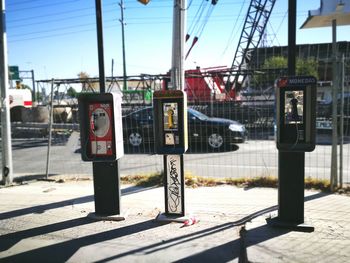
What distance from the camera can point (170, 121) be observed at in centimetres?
509

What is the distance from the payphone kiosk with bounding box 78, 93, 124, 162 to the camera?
518 cm

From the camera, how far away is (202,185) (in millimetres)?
7035

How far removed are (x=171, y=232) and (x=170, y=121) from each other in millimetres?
1416

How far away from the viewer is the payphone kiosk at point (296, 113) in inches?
181

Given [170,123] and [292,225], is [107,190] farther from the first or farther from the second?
[292,225]

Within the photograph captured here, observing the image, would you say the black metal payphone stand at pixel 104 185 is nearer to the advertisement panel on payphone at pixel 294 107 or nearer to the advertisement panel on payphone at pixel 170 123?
the advertisement panel on payphone at pixel 170 123

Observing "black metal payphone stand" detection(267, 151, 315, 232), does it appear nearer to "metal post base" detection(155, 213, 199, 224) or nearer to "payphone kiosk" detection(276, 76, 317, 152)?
"payphone kiosk" detection(276, 76, 317, 152)

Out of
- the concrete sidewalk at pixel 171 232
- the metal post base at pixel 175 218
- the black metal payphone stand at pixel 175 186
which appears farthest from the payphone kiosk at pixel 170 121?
the concrete sidewalk at pixel 171 232

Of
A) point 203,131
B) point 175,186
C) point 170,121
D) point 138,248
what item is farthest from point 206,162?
point 138,248

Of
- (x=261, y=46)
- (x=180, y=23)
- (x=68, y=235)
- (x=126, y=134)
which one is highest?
(x=261, y=46)

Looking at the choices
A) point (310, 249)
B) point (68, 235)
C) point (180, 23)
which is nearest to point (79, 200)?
point (68, 235)

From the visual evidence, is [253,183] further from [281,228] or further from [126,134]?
[126,134]

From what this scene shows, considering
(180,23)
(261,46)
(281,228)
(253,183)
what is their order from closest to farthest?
1. (281,228)
2. (180,23)
3. (253,183)
4. (261,46)

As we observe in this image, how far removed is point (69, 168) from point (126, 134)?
3.34 meters
